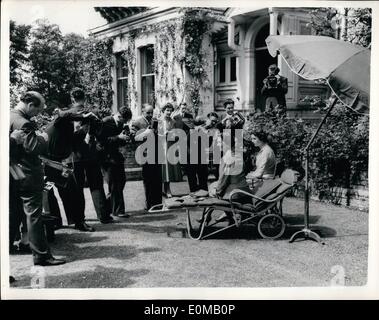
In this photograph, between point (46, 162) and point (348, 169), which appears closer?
point (46, 162)

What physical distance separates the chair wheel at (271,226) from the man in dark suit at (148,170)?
2174 mm

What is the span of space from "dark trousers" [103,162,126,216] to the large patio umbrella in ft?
10.6

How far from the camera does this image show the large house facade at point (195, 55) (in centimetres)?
1064

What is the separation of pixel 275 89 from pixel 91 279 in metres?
5.83

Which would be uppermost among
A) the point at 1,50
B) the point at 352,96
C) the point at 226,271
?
the point at 1,50

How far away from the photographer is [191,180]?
768 centimetres

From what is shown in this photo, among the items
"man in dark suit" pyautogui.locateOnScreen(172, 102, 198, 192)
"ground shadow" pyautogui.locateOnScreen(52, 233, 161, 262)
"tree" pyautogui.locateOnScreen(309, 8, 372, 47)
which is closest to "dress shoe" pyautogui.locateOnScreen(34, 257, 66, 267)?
"ground shadow" pyautogui.locateOnScreen(52, 233, 161, 262)

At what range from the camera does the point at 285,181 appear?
18.5 feet

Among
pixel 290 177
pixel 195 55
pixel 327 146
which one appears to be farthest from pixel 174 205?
pixel 195 55

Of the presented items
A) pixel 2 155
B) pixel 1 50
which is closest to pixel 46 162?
pixel 2 155

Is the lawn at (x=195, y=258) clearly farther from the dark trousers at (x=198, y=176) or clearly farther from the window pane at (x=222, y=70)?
the window pane at (x=222, y=70)

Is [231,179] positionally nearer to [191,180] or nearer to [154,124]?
[191,180]
